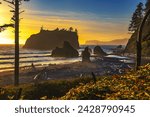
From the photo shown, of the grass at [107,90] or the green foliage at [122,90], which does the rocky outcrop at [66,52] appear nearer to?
the grass at [107,90]

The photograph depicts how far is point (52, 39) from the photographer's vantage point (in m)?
→ 128

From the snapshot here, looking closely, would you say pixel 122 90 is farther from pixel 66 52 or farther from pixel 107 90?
pixel 66 52

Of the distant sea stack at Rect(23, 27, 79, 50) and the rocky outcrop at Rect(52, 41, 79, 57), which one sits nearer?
the rocky outcrop at Rect(52, 41, 79, 57)

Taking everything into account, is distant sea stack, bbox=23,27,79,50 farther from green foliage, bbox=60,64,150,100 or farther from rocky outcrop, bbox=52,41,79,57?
green foliage, bbox=60,64,150,100

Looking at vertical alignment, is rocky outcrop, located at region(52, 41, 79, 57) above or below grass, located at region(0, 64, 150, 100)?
below

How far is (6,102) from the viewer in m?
10.2

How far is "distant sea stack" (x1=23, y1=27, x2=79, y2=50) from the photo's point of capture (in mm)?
118856

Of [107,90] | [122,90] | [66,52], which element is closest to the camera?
[122,90]

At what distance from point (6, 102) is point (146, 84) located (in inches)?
192

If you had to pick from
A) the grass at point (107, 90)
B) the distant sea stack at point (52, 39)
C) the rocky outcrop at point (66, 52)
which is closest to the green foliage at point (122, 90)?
the grass at point (107, 90)

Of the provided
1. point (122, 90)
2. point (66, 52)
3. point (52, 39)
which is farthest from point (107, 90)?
point (52, 39)

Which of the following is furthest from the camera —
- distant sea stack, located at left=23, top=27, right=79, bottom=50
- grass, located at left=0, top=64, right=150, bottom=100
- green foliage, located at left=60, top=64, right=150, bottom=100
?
distant sea stack, located at left=23, top=27, right=79, bottom=50

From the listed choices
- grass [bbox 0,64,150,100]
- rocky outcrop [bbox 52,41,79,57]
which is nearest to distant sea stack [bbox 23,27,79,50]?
rocky outcrop [bbox 52,41,79,57]

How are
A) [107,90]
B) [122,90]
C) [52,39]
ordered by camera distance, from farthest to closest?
[52,39]
[107,90]
[122,90]
